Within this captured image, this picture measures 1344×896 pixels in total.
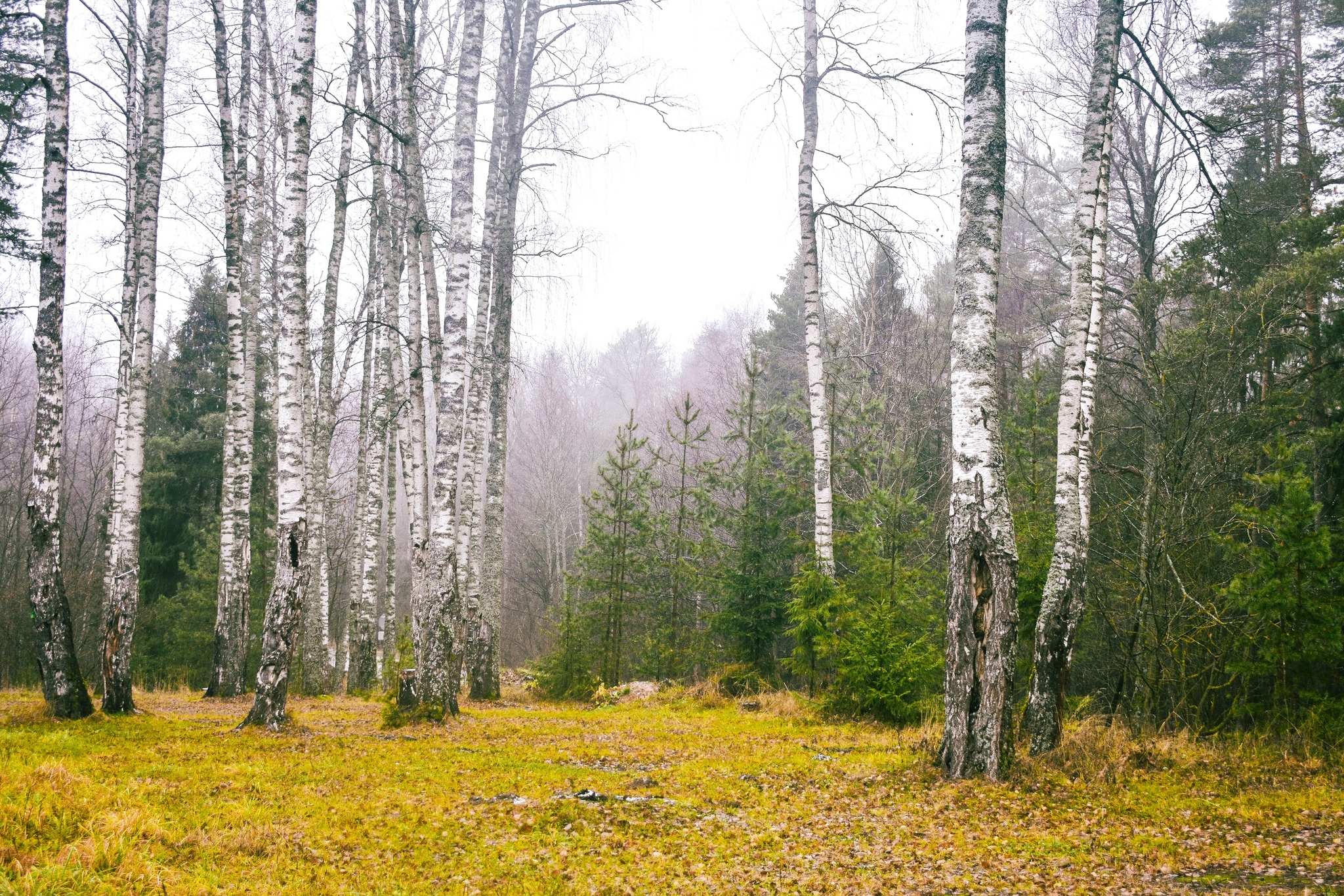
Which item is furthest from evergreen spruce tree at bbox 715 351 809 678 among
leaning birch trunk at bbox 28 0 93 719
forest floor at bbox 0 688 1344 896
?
leaning birch trunk at bbox 28 0 93 719

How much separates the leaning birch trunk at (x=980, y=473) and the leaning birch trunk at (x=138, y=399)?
9027 millimetres

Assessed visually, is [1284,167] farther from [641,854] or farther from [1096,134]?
[641,854]

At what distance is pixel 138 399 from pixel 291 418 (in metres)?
3.06

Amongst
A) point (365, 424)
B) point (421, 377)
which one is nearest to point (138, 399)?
point (421, 377)

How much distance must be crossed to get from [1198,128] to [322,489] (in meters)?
17.3

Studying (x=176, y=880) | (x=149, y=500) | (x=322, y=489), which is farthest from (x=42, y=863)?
(x=149, y=500)

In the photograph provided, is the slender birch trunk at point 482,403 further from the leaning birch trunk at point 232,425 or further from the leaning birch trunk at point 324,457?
the leaning birch trunk at point 232,425

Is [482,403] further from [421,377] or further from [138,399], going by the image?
[138,399]

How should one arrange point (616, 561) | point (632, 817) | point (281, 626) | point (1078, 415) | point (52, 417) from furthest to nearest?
point (616, 561) < point (281, 626) < point (52, 417) < point (1078, 415) < point (632, 817)

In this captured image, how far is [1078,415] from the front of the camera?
23.6 feet

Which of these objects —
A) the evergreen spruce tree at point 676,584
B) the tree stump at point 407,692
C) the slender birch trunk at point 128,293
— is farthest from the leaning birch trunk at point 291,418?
the evergreen spruce tree at point 676,584

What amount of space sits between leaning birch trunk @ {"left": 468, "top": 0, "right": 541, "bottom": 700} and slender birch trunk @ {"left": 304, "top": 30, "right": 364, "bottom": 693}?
3.08m

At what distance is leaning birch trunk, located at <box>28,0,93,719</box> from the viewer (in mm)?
7387

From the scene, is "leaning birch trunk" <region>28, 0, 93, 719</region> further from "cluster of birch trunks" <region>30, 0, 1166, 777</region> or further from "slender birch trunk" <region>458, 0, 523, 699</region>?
"slender birch trunk" <region>458, 0, 523, 699</region>
